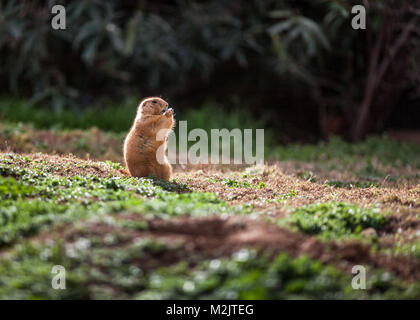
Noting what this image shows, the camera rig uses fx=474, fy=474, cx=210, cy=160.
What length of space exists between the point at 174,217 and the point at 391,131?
39.3ft

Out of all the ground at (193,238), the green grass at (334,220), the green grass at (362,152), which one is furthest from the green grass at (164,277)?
the green grass at (362,152)

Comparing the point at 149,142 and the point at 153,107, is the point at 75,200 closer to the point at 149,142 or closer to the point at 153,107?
the point at 149,142

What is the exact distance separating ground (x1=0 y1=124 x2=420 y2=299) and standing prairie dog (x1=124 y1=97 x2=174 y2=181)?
41cm

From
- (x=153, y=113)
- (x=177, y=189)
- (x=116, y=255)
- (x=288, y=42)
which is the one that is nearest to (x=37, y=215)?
(x=116, y=255)

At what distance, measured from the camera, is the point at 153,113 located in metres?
6.49

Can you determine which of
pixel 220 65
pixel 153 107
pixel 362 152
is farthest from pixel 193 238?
pixel 220 65

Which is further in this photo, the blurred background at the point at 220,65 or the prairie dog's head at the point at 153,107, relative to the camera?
the blurred background at the point at 220,65

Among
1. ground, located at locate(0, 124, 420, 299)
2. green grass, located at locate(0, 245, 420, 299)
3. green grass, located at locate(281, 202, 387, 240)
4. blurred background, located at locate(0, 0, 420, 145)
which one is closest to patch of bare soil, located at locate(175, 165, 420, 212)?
ground, located at locate(0, 124, 420, 299)

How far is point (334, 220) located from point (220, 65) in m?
11.6

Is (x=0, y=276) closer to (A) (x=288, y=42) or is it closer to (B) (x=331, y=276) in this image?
(B) (x=331, y=276)

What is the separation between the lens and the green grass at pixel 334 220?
444 cm

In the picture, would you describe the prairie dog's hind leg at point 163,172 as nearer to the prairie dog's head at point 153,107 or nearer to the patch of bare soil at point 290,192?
the patch of bare soil at point 290,192

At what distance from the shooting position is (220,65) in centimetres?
1554

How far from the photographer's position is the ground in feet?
11.4
